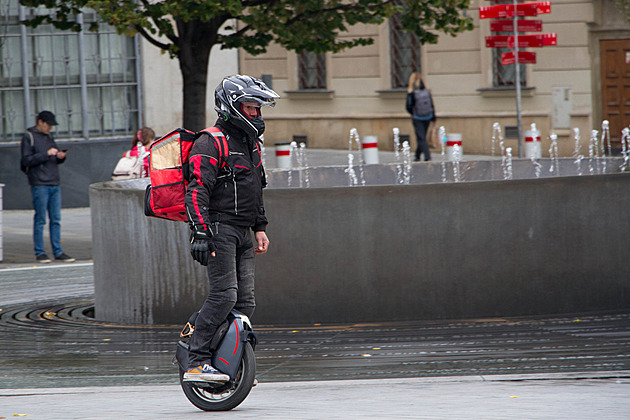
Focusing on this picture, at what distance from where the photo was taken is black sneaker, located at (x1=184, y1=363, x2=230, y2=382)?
18.4ft

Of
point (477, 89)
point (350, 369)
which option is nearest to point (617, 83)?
point (477, 89)

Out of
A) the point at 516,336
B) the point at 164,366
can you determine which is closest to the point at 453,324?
the point at 516,336

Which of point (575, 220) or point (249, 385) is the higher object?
Result: point (575, 220)

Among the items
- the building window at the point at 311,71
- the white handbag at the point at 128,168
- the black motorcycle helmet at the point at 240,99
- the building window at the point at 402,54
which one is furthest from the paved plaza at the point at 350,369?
the building window at the point at 311,71

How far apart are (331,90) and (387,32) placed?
203 cm

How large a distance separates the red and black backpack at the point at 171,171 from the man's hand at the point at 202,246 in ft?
0.79

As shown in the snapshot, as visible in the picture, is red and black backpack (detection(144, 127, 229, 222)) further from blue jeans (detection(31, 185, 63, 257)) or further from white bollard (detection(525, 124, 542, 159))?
white bollard (detection(525, 124, 542, 159))

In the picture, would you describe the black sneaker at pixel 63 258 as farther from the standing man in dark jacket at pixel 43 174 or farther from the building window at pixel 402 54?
the building window at pixel 402 54

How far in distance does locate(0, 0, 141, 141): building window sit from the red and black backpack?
47.3 ft

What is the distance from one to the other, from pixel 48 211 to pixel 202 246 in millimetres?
8277

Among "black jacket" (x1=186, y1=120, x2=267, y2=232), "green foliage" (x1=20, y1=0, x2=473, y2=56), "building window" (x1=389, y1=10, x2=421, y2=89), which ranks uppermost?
"building window" (x1=389, y1=10, x2=421, y2=89)

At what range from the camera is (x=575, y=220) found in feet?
28.7

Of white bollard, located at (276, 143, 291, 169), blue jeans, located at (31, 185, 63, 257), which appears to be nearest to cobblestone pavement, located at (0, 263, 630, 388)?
blue jeans, located at (31, 185, 63, 257)

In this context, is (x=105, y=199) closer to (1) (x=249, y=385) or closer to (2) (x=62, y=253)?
(1) (x=249, y=385)
